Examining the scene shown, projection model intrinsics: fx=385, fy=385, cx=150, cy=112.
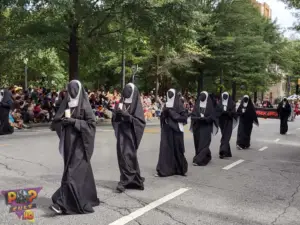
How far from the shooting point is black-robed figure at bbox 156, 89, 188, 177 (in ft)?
25.1

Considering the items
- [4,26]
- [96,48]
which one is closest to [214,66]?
[96,48]

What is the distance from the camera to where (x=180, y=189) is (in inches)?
263

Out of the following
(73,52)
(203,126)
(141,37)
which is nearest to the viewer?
(203,126)

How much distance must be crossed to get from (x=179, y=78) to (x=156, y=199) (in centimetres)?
3216

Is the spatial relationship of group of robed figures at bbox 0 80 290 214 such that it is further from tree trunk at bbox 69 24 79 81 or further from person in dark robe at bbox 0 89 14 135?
tree trunk at bbox 69 24 79 81

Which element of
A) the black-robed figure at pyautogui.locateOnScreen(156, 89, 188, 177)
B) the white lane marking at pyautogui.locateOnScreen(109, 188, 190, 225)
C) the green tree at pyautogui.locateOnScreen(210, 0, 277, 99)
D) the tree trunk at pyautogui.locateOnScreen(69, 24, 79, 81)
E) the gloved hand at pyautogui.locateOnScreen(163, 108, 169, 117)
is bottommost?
the white lane marking at pyautogui.locateOnScreen(109, 188, 190, 225)

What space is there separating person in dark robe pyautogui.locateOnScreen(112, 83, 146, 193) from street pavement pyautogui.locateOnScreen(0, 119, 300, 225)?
0.21m

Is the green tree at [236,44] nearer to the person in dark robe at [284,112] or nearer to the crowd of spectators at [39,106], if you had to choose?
the crowd of spectators at [39,106]

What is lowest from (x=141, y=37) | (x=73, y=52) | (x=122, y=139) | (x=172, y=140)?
(x=172, y=140)

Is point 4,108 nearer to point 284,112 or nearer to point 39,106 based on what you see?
point 39,106

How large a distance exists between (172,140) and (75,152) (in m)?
2.95

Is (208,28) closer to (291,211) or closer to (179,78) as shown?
(179,78)

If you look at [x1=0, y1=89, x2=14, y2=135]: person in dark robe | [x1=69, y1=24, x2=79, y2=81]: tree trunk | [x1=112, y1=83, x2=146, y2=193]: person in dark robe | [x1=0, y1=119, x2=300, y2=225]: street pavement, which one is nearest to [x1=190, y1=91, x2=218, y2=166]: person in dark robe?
[x1=0, y1=119, x2=300, y2=225]: street pavement

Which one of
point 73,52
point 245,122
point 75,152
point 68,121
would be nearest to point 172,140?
point 75,152
